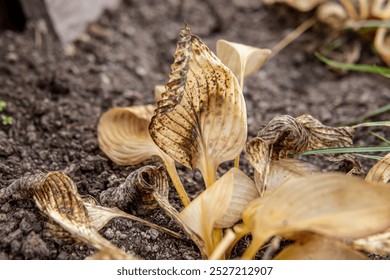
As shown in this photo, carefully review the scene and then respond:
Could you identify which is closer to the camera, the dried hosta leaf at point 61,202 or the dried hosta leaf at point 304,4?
the dried hosta leaf at point 61,202

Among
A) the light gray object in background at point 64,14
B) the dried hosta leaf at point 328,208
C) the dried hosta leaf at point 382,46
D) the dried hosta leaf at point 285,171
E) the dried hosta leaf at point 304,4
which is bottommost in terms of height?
the dried hosta leaf at point 382,46

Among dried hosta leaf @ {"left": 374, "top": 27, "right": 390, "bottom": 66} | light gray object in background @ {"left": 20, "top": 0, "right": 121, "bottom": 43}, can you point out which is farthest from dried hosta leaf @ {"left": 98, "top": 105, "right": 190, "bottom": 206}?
dried hosta leaf @ {"left": 374, "top": 27, "right": 390, "bottom": 66}

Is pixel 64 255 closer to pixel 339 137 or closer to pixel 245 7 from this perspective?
pixel 339 137

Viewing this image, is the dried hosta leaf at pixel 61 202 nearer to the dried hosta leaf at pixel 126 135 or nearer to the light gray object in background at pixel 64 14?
the dried hosta leaf at pixel 126 135

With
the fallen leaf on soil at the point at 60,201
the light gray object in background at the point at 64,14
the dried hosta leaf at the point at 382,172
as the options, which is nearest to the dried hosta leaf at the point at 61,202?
the fallen leaf on soil at the point at 60,201

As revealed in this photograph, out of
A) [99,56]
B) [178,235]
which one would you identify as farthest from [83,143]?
[99,56]

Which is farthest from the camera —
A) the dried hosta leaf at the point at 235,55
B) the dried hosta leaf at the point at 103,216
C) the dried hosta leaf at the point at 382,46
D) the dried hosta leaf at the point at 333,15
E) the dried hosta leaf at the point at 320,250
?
the dried hosta leaf at the point at 333,15

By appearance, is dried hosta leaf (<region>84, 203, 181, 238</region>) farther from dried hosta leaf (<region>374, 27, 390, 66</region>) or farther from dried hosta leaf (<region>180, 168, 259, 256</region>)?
dried hosta leaf (<region>374, 27, 390, 66</region>)
